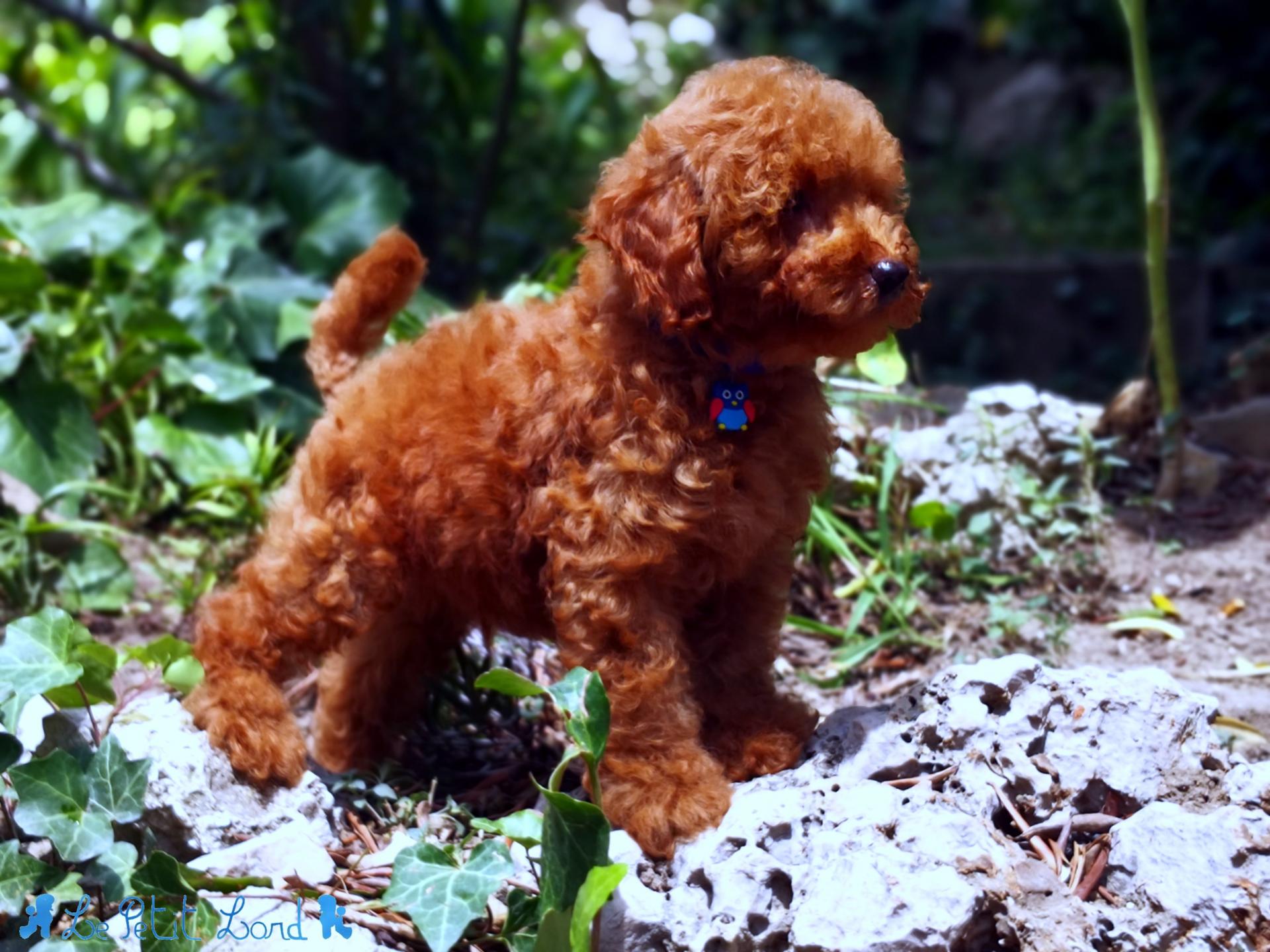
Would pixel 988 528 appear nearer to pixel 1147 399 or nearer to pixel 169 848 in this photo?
pixel 1147 399

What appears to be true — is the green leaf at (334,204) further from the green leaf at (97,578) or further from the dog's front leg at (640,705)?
the dog's front leg at (640,705)

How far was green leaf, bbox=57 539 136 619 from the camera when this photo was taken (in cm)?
418

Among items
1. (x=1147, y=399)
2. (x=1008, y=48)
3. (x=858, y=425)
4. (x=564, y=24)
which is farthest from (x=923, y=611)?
(x=564, y=24)

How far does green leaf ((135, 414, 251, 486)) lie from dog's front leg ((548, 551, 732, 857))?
7.87 feet

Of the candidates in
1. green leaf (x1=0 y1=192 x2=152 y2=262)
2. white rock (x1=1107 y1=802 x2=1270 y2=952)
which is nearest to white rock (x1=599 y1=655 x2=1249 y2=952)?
white rock (x1=1107 y1=802 x2=1270 y2=952)

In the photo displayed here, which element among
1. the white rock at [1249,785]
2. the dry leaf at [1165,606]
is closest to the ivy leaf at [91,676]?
the white rock at [1249,785]

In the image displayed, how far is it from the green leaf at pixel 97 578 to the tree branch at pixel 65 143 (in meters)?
3.12

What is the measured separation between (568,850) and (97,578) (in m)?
2.58

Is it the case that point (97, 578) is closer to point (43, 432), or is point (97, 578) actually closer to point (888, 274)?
point (43, 432)

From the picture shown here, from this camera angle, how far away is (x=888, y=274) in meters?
2.35

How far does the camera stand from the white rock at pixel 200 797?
274 cm

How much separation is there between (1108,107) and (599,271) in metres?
7.41

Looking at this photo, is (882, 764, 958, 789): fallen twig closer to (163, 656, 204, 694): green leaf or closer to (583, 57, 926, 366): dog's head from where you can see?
(583, 57, 926, 366): dog's head

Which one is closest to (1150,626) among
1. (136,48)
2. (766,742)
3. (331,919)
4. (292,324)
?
(766,742)
